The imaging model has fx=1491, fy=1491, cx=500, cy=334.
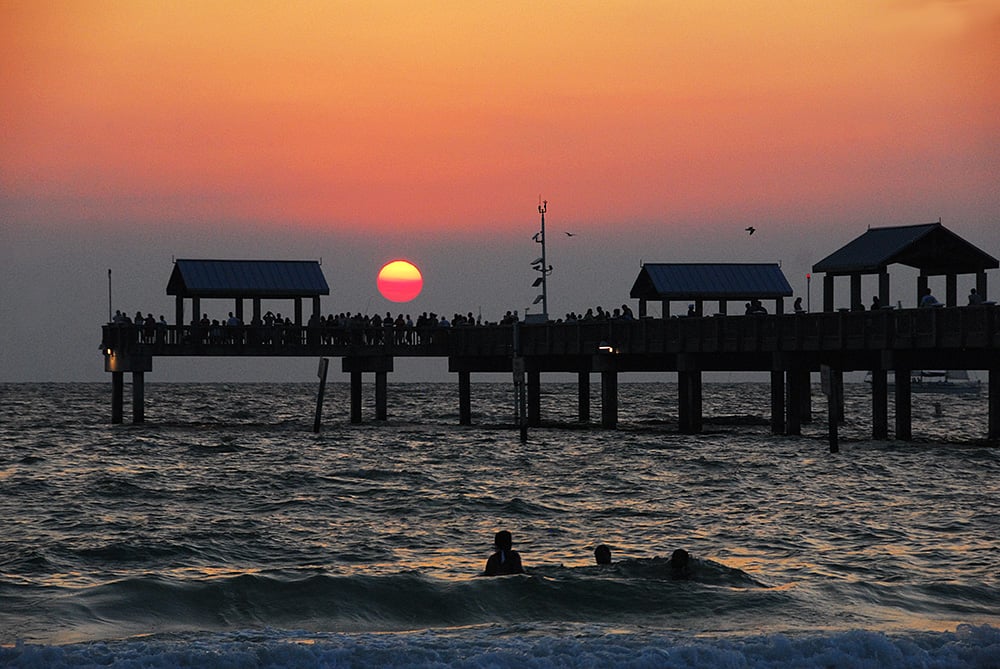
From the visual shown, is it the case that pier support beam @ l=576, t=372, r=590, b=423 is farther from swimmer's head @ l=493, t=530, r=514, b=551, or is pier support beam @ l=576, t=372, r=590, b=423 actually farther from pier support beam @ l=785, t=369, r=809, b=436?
swimmer's head @ l=493, t=530, r=514, b=551

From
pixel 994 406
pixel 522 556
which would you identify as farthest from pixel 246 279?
pixel 522 556

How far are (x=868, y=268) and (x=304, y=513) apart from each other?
24858 mm

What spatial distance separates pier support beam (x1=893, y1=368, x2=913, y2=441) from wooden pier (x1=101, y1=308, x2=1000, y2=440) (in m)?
0.05

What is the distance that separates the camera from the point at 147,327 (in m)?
60.1

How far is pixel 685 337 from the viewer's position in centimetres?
5222

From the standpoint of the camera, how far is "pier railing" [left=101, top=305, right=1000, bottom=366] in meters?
43.8

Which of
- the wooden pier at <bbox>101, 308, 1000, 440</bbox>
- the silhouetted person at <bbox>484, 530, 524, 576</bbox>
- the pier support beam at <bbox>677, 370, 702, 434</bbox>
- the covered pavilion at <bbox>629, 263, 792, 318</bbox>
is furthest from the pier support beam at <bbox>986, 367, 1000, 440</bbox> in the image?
the silhouetted person at <bbox>484, 530, 524, 576</bbox>

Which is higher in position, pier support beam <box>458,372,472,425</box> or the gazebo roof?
the gazebo roof

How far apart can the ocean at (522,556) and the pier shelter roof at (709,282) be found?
1883 cm

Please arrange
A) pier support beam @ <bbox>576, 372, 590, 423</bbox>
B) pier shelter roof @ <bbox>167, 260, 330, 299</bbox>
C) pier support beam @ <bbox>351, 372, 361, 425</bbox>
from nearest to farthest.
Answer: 1. pier shelter roof @ <bbox>167, 260, 330, 299</bbox>
2. pier support beam @ <bbox>351, 372, 361, 425</bbox>
3. pier support beam @ <bbox>576, 372, 590, 423</bbox>

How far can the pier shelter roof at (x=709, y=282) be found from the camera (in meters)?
64.2

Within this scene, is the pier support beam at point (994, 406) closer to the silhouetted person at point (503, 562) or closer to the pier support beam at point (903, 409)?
the pier support beam at point (903, 409)

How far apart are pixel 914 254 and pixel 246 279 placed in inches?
1081

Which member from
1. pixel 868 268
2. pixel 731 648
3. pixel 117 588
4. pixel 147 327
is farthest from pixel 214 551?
pixel 147 327
